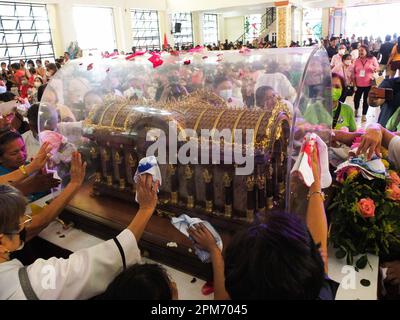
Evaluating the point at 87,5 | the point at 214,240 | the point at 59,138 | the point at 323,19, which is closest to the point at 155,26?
the point at 87,5

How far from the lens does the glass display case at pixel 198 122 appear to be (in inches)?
62.6

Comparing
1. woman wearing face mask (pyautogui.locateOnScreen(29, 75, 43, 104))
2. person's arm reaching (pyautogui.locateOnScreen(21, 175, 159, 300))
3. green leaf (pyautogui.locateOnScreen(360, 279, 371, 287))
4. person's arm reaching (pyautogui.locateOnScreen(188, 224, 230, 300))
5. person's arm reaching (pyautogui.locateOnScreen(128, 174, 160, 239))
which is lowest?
green leaf (pyautogui.locateOnScreen(360, 279, 371, 287))

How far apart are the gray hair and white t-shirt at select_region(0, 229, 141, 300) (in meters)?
0.11

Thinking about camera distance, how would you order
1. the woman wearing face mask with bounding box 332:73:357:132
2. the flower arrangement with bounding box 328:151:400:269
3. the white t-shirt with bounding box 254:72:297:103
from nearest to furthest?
the flower arrangement with bounding box 328:151:400:269
the white t-shirt with bounding box 254:72:297:103
the woman wearing face mask with bounding box 332:73:357:132

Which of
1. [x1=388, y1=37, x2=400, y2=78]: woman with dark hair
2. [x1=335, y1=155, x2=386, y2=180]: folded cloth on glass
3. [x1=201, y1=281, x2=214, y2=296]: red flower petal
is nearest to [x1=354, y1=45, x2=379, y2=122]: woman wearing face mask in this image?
[x1=388, y1=37, x2=400, y2=78]: woman with dark hair

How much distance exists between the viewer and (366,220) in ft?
4.95

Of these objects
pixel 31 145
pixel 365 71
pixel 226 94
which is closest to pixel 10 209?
pixel 226 94

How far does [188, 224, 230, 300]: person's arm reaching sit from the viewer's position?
4.09 ft

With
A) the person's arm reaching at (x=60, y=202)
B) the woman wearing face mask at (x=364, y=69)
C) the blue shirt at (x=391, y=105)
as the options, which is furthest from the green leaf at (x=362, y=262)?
the woman wearing face mask at (x=364, y=69)

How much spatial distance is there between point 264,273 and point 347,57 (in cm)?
734

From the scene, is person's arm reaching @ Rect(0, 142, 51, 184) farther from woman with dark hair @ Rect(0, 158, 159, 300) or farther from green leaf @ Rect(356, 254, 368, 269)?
green leaf @ Rect(356, 254, 368, 269)

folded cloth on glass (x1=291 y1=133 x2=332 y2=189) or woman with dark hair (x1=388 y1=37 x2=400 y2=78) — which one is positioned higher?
woman with dark hair (x1=388 y1=37 x2=400 y2=78)
